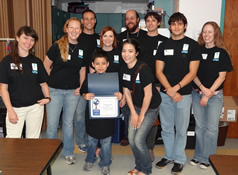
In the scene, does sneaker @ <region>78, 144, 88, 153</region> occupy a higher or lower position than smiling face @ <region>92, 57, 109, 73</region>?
lower

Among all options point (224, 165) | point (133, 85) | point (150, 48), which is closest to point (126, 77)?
point (133, 85)

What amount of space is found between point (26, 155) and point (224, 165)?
3.75 feet

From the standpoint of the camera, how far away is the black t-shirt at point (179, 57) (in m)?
2.57

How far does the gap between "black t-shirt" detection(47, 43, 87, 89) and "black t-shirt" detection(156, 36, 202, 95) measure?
0.91 meters

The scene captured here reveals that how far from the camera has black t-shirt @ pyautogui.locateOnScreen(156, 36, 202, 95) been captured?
257 centimetres

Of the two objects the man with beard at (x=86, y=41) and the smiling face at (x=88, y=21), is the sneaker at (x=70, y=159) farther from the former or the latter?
the smiling face at (x=88, y=21)

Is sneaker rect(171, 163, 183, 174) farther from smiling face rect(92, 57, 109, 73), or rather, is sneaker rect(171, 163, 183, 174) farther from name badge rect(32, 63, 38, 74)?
name badge rect(32, 63, 38, 74)

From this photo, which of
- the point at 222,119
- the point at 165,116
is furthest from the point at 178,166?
the point at 222,119

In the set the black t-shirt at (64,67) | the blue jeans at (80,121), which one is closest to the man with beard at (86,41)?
the blue jeans at (80,121)

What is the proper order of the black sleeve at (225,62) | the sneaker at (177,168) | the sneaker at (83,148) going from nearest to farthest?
1. the black sleeve at (225,62)
2. the sneaker at (177,168)
3. the sneaker at (83,148)

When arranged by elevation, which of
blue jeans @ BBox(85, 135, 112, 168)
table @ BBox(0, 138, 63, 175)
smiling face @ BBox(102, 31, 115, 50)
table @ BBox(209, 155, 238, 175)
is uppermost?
smiling face @ BBox(102, 31, 115, 50)

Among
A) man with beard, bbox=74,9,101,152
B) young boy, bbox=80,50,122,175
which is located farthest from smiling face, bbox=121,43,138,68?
man with beard, bbox=74,9,101,152

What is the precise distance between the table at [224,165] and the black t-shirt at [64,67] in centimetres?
169

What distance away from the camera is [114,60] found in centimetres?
274
